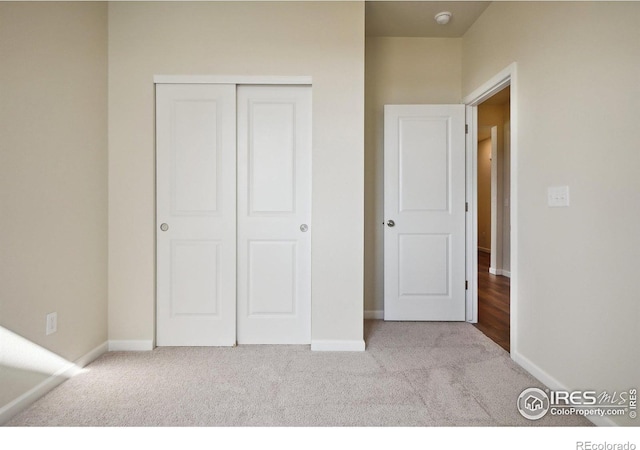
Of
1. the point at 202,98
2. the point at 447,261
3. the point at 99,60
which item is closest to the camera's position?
the point at 99,60

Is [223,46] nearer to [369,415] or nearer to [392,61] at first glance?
[392,61]

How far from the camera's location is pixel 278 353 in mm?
2311

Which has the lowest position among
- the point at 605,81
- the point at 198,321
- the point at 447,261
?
the point at 198,321

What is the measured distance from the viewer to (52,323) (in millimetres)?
1877

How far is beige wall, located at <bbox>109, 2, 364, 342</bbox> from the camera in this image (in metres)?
2.36

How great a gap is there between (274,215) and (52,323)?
4.82 feet

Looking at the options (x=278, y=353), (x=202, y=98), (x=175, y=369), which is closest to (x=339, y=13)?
(x=202, y=98)

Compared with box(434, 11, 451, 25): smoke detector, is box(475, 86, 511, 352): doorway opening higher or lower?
lower

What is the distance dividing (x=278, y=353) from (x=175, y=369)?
0.66m

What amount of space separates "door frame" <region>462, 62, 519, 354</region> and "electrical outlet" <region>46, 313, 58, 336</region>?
9.31 ft
